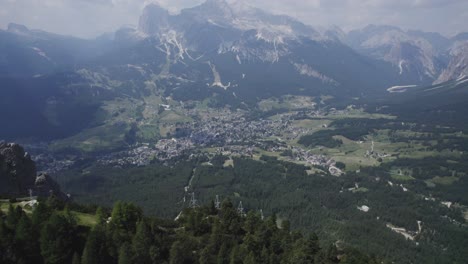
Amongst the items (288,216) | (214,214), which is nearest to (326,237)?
(288,216)

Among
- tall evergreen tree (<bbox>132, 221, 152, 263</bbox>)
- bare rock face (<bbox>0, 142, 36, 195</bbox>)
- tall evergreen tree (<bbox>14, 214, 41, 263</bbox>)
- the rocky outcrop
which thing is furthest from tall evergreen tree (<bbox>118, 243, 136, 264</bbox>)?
bare rock face (<bbox>0, 142, 36, 195</bbox>)

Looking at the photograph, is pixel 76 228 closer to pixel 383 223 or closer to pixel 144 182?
pixel 383 223

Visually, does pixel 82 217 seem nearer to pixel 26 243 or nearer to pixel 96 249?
pixel 26 243

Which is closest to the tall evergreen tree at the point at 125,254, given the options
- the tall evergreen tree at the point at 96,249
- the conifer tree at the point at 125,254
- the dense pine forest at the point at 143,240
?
the conifer tree at the point at 125,254

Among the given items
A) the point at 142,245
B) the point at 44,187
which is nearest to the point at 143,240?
the point at 142,245

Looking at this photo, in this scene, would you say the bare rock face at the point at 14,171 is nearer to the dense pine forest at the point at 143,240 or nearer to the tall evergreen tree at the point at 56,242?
the dense pine forest at the point at 143,240

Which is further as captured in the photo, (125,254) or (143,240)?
(143,240)
